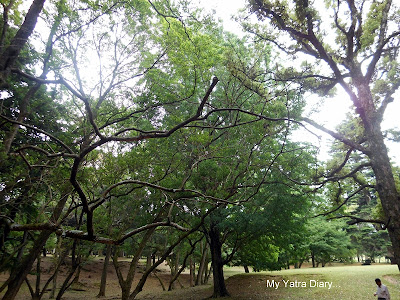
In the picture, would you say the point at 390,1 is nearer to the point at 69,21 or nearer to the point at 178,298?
the point at 69,21

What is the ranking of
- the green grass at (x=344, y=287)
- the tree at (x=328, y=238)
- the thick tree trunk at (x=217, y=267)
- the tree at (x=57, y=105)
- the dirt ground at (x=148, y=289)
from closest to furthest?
the tree at (x=57, y=105), the green grass at (x=344, y=287), the thick tree trunk at (x=217, y=267), the dirt ground at (x=148, y=289), the tree at (x=328, y=238)

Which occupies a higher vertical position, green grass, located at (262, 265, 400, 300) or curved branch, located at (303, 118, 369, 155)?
curved branch, located at (303, 118, 369, 155)

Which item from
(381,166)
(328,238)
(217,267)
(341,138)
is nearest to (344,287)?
(217,267)

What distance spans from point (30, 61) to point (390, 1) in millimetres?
10500

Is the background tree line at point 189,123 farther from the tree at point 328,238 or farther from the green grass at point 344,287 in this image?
the tree at point 328,238

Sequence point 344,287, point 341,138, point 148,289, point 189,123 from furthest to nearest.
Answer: point 148,289 → point 344,287 → point 189,123 → point 341,138

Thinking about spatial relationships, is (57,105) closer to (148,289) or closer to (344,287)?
(344,287)

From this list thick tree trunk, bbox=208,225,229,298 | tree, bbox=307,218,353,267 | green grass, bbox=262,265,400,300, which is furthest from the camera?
tree, bbox=307,218,353,267

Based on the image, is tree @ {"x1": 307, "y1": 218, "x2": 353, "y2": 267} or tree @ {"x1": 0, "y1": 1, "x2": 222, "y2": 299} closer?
tree @ {"x1": 0, "y1": 1, "x2": 222, "y2": 299}

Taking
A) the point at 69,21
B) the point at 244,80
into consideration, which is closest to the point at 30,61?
the point at 69,21

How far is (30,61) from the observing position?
283 inches

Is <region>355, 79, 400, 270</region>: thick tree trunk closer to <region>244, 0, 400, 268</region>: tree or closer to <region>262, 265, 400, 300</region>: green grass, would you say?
<region>244, 0, 400, 268</region>: tree

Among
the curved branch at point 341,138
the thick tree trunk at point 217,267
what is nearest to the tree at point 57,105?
the curved branch at point 341,138

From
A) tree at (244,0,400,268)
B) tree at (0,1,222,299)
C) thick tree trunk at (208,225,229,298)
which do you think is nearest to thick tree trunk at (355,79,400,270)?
tree at (244,0,400,268)
